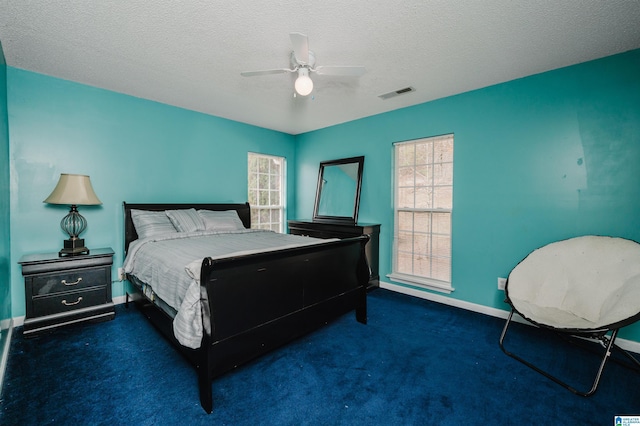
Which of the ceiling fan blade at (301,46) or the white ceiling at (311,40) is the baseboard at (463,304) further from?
the ceiling fan blade at (301,46)

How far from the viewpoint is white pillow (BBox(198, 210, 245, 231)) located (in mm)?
3588

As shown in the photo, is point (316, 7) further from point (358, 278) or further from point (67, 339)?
point (67, 339)

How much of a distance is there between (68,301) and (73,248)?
19.9 inches

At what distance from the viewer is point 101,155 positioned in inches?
123

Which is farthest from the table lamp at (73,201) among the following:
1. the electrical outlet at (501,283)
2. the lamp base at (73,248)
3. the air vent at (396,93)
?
the electrical outlet at (501,283)

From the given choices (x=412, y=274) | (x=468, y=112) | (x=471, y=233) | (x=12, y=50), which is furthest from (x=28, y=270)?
(x=468, y=112)

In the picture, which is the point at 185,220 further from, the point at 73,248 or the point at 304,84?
the point at 304,84

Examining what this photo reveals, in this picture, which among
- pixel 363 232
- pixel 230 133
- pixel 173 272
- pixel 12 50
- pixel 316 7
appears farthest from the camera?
pixel 230 133

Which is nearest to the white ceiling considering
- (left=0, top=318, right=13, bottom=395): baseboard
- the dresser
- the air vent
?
the air vent

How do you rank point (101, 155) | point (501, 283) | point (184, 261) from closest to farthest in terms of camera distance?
point (184, 261) < point (501, 283) < point (101, 155)

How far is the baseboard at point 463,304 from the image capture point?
7.54 ft

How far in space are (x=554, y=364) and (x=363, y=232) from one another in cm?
219

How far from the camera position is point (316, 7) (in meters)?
1.77

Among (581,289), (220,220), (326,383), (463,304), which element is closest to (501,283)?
(463,304)
